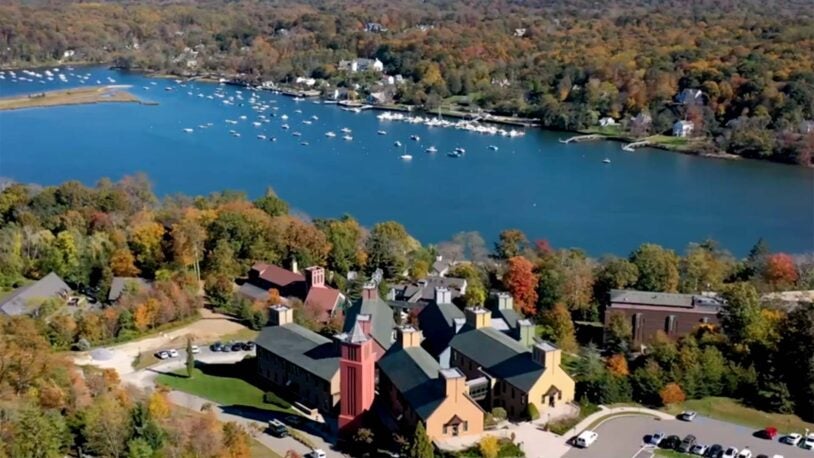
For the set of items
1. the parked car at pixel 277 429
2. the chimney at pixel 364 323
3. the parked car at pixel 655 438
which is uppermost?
the chimney at pixel 364 323

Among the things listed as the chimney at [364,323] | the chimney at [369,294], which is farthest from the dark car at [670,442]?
the chimney at [369,294]

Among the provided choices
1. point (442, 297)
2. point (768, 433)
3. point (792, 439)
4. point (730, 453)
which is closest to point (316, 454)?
point (442, 297)

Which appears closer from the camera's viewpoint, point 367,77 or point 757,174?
point 757,174

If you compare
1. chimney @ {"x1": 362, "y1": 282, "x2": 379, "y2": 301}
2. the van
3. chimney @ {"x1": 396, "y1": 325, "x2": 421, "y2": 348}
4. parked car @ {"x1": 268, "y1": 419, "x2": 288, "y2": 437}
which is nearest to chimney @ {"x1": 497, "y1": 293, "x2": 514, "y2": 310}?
chimney @ {"x1": 362, "y1": 282, "x2": 379, "y2": 301}

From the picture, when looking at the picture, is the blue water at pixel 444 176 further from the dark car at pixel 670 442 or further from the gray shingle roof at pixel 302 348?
the dark car at pixel 670 442

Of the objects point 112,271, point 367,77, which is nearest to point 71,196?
point 112,271

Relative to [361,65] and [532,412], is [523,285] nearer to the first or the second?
[532,412]

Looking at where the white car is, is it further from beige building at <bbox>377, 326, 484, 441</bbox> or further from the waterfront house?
the waterfront house

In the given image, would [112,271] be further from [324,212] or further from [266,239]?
[324,212]
